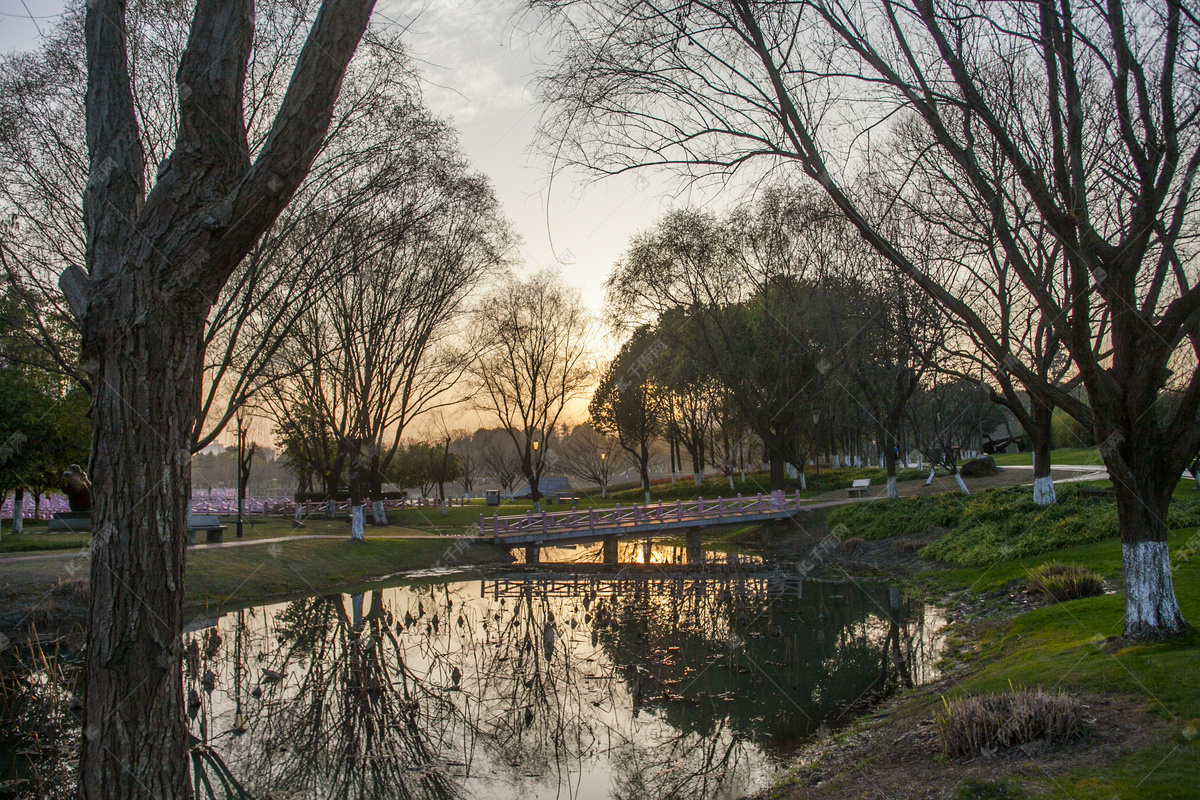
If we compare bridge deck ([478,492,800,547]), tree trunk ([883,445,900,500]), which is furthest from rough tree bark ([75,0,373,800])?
tree trunk ([883,445,900,500])

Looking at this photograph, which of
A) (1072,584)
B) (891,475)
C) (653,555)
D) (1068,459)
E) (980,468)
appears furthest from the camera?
(1068,459)

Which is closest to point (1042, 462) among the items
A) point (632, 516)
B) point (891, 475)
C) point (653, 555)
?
point (891, 475)

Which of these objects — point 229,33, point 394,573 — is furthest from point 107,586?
point 394,573

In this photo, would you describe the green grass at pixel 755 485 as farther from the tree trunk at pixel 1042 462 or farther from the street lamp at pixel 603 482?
the tree trunk at pixel 1042 462

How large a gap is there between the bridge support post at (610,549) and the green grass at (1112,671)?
616 inches

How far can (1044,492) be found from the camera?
20781 millimetres

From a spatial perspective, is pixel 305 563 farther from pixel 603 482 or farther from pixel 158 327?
pixel 603 482

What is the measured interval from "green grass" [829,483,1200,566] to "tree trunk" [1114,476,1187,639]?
10111 mm

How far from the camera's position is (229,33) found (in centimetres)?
387

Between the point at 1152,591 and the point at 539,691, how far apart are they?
7.43 m

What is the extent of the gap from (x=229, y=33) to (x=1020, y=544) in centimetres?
1877

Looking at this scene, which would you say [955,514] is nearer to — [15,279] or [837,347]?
[837,347]

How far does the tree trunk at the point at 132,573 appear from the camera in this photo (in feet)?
11.6

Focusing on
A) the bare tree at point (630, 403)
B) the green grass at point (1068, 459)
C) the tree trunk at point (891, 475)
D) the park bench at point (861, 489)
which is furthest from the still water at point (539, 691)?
the green grass at point (1068, 459)
